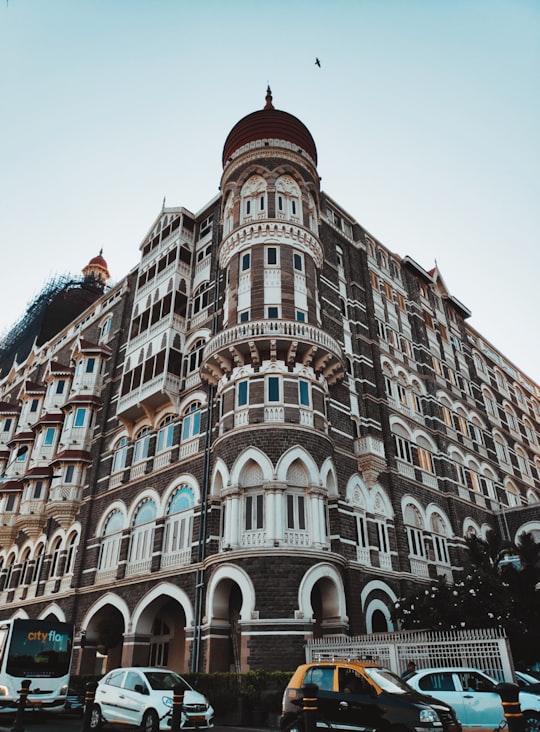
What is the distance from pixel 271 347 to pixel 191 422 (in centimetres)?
605

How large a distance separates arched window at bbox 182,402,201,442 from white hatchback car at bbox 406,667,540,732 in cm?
1604

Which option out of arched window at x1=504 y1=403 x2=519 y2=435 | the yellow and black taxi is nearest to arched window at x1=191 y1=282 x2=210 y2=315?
the yellow and black taxi

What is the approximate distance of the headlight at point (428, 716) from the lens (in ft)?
32.8

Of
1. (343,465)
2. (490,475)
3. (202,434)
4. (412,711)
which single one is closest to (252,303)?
(202,434)

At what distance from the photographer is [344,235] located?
119 ft

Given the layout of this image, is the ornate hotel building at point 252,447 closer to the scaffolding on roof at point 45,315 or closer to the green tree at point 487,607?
the green tree at point 487,607

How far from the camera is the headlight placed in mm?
10008

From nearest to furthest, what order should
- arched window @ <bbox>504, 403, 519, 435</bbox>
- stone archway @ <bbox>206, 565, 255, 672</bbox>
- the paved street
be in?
the paved street
stone archway @ <bbox>206, 565, 255, 672</bbox>
arched window @ <bbox>504, 403, 519, 435</bbox>

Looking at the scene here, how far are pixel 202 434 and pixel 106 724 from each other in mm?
12808

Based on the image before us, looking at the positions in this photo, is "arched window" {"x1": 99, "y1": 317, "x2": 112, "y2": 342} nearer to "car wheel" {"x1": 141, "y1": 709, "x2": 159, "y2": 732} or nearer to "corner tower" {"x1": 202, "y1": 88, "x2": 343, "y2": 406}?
"corner tower" {"x1": 202, "y1": 88, "x2": 343, "y2": 406}

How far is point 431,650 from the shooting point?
16500 millimetres

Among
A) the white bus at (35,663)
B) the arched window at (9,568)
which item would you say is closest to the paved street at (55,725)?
the white bus at (35,663)

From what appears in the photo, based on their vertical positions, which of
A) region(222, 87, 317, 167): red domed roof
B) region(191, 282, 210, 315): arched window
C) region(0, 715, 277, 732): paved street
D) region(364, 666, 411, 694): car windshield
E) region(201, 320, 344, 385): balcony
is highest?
region(222, 87, 317, 167): red domed roof

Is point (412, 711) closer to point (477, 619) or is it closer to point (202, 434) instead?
point (477, 619)
